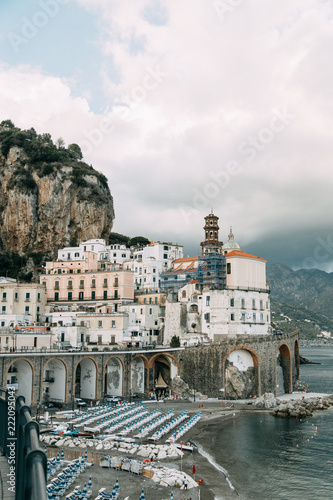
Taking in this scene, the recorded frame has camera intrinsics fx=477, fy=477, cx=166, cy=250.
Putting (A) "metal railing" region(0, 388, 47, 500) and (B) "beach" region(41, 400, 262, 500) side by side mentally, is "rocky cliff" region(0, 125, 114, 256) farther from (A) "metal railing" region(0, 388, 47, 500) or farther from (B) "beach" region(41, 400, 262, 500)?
(A) "metal railing" region(0, 388, 47, 500)

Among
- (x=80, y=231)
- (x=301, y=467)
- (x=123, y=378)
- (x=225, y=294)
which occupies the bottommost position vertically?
(x=301, y=467)

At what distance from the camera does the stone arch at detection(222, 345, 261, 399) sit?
2746 inches

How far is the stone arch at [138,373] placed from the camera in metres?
69.9

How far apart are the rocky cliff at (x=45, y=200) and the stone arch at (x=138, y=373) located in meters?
42.2

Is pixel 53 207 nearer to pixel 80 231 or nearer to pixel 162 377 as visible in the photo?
pixel 80 231

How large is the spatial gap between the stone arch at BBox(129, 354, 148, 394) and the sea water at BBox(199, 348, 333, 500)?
16099 mm

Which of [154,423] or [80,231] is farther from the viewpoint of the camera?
[80,231]

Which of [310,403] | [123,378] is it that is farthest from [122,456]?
[310,403]

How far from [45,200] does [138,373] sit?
5197 cm

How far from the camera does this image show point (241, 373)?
70.4 metres

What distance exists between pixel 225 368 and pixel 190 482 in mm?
36926

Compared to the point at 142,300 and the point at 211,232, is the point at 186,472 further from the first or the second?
the point at 211,232

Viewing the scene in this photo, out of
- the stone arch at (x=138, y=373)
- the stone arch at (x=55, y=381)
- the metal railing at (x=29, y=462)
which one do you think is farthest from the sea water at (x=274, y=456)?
the metal railing at (x=29, y=462)

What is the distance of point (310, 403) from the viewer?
67.4 m
